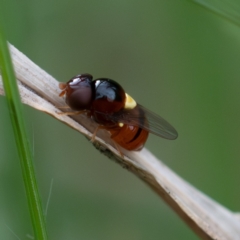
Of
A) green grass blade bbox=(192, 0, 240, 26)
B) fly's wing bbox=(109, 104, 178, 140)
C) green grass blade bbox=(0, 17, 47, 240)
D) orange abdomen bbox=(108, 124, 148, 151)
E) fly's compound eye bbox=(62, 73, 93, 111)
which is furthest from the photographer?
fly's wing bbox=(109, 104, 178, 140)

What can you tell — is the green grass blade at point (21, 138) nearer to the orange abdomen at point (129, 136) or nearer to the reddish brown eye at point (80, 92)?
the reddish brown eye at point (80, 92)

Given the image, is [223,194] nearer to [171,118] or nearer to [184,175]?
[184,175]

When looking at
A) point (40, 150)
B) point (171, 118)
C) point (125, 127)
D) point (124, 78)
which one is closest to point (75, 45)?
point (124, 78)

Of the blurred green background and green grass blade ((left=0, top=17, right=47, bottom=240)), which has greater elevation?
green grass blade ((left=0, top=17, right=47, bottom=240))

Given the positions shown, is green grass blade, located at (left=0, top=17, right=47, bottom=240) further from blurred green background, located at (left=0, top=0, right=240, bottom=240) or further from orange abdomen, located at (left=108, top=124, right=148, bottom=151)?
blurred green background, located at (left=0, top=0, right=240, bottom=240)

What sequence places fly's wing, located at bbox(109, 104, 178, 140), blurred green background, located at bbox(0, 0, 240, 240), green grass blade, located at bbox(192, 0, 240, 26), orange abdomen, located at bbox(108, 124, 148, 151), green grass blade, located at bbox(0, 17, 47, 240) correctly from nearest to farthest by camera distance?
green grass blade, located at bbox(0, 17, 47, 240), green grass blade, located at bbox(192, 0, 240, 26), orange abdomen, located at bbox(108, 124, 148, 151), fly's wing, located at bbox(109, 104, 178, 140), blurred green background, located at bbox(0, 0, 240, 240)

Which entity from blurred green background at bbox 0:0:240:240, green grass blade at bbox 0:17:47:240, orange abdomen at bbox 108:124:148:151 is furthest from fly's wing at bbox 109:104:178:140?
green grass blade at bbox 0:17:47:240

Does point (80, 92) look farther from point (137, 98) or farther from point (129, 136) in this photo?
point (137, 98)
